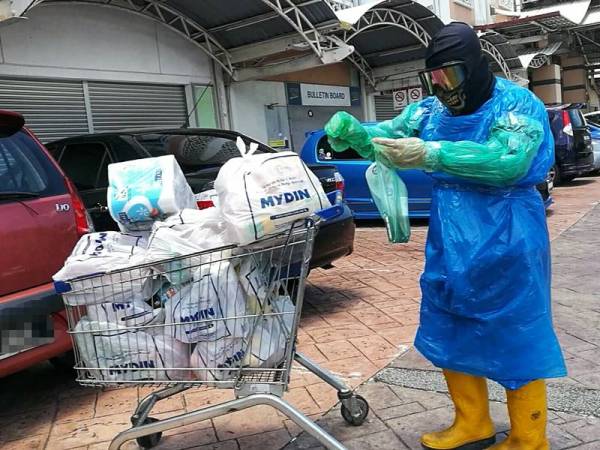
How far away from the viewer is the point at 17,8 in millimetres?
5965

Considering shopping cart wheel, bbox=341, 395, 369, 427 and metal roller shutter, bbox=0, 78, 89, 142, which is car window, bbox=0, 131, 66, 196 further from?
metal roller shutter, bbox=0, 78, 89, 142

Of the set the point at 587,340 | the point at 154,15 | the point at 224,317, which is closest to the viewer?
the point at 224,317

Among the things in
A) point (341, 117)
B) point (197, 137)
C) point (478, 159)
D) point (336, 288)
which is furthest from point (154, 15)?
point (478, 159)

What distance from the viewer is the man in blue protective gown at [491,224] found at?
7.25 ft

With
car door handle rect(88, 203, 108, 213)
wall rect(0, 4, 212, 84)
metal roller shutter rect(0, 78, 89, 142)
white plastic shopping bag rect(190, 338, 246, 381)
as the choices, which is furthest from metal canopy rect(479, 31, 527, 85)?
white plastic shopping bag rect(190, 338, 246, 381)

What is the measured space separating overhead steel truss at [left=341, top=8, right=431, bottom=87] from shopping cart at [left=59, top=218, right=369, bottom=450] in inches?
361

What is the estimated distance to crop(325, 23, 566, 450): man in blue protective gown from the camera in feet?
7.25

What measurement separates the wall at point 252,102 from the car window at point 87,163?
6.05 metres

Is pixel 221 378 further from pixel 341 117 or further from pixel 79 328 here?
pixel 341 117

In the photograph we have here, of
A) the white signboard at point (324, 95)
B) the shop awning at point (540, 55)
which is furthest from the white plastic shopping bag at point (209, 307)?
the shop awning at point (540, 55)

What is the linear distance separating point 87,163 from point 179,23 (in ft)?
Result: 18.7

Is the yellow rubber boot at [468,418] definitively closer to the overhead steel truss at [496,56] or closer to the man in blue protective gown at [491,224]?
the man in blue protective gown at [491,224]

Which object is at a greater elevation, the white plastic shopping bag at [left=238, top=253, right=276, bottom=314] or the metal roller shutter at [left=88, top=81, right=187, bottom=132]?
the metal roller shutter at [left=88, top=81, right=187, bottom=132]

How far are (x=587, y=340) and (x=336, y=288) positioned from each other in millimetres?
2374
